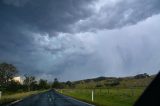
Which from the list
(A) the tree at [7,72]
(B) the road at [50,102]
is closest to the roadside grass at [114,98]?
(B) the road at [50,102]

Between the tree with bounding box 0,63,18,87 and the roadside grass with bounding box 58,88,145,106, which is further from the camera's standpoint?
the tree with bounding box 0,63,18,87

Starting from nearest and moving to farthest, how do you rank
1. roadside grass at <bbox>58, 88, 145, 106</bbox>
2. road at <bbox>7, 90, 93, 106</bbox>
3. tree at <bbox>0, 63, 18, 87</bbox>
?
road at <bbox>7, 90, 93, 106</bbox> → roadside grass at <bbox>58, 88, 145, 106</bbox> → tree at <bbox>0, 63, 18, 87</bbox>

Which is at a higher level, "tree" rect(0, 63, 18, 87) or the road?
"tree" rect(0, 63, 18, 87)

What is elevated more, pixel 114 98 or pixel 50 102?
pixel 114 98

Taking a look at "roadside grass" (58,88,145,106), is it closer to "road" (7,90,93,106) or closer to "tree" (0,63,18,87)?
"road" (7,90,93,106)

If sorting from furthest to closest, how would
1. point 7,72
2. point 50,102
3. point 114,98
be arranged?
point 7,72 < point 114,98 < point 50,102

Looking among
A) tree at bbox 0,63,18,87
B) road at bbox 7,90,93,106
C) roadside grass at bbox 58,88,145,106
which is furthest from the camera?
tree at bbox 0,63,18,87

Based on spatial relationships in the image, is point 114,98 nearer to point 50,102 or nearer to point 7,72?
point 50,102

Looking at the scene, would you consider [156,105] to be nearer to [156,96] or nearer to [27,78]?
[156,96]

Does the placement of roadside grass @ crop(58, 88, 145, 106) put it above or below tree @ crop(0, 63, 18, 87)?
below

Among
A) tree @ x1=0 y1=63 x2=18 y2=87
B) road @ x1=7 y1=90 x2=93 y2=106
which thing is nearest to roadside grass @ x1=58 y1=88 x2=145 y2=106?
road @ x1=7 y1=90 x2=93 y2=106

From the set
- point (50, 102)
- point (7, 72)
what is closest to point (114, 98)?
point (50, 102)

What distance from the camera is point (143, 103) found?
7.73 feet

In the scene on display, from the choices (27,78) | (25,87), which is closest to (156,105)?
(25,87)
